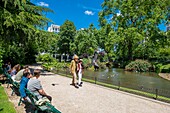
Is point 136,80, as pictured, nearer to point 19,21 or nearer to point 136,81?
point 136,81

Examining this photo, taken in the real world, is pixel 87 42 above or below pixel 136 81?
above

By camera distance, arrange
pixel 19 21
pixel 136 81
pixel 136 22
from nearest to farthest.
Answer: pixel 19 21
pixel 136 81
pixel 136 22

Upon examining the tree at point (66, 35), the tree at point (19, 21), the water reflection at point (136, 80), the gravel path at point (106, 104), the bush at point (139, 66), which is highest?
the tree at point (66, 35)

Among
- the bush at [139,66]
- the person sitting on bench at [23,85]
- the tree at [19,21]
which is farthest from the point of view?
the bush at [139,66]

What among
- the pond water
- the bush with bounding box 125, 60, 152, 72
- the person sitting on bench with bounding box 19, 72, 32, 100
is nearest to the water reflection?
the pond water

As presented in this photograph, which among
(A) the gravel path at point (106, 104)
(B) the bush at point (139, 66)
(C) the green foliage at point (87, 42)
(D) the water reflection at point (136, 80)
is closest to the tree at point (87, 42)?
(C) the green foliage at point (87, 42)

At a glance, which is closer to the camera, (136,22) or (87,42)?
(136,22)

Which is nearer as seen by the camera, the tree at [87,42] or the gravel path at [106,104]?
the gravel path at [106,104]

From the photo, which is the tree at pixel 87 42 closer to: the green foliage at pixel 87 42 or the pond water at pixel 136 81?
the green foliage at pixel 87 42

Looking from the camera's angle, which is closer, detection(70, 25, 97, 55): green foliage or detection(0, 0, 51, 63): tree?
detection(0, 0, 51, 63): tree

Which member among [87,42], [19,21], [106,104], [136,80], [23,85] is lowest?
[136,80]

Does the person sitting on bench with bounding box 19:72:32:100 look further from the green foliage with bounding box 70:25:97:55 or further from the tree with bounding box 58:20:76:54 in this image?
the tree with bounding box 58:20:76:54

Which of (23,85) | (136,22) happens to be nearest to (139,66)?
(136,22)

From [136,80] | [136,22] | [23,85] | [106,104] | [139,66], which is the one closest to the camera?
[23,85]
